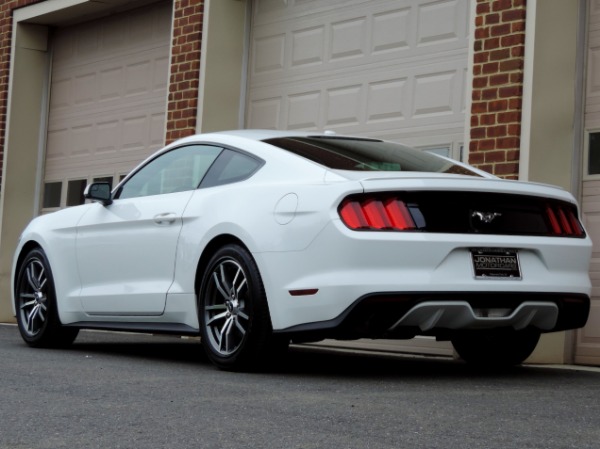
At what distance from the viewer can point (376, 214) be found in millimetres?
6145

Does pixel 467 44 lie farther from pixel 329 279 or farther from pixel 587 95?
Result: pixel 329 279

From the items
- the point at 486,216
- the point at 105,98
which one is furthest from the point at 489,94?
the point at 105,98

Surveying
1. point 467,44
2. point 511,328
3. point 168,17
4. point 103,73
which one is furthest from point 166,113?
point 511,328

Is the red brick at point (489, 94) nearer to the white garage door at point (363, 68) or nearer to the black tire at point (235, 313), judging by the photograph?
the white garage door at point (363, 68)

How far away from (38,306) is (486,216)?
12.1 ft

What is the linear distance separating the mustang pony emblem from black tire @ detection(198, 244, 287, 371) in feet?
3.95

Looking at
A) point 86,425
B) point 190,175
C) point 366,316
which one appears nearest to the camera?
point 86,425

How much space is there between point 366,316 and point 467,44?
14.1 feet

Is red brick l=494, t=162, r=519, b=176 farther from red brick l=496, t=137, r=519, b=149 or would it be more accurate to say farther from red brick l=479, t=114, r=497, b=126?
red brick l=479, t=114, r=497, b=126

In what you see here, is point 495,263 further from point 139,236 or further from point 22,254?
point 22,254

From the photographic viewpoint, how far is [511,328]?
21.6 feet

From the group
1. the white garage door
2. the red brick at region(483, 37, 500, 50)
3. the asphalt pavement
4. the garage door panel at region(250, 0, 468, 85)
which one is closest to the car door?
the asphalt pavement

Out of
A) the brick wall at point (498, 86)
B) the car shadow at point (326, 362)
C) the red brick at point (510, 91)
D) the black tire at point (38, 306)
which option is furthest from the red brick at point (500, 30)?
the black tire at point (38, 306)

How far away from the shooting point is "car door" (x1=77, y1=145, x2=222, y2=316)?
7332 mm
